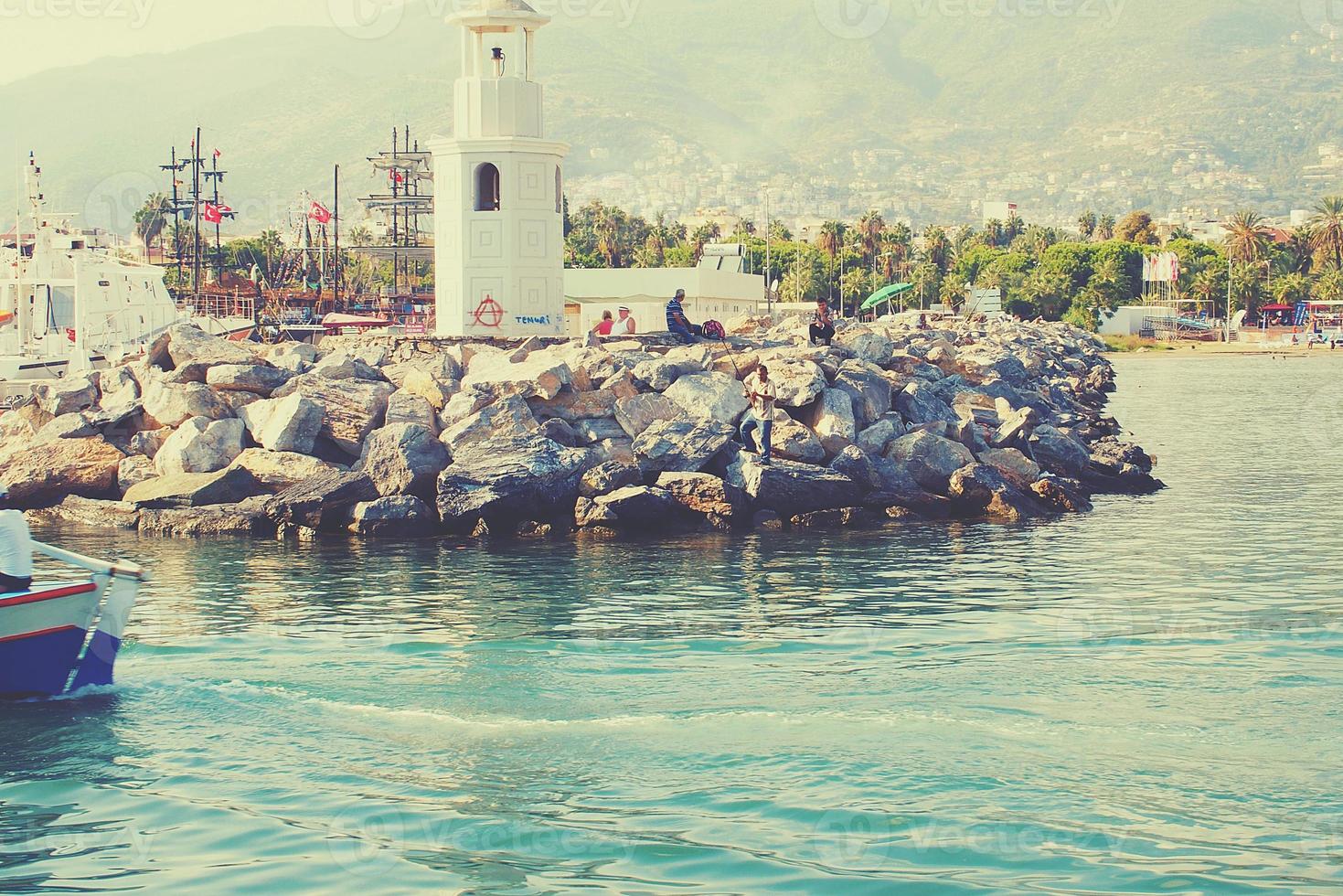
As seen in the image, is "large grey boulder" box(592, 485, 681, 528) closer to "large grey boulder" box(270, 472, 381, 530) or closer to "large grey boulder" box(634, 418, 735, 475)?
"large grey boulder" box(634, 418, 735, 475)

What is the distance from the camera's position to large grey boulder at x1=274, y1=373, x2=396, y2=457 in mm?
27672

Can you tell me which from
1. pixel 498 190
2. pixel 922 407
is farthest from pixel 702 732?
pixel 498 190

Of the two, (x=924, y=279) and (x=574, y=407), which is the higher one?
(x=924, y=279)

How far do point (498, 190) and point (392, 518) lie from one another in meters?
12.2

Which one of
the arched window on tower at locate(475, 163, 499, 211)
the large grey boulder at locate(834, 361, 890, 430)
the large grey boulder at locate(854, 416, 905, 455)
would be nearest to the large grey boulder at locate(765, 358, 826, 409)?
the large grey boulder at locate(834, 361, 890, 430)

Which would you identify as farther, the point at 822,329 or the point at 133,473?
the point at 822,329

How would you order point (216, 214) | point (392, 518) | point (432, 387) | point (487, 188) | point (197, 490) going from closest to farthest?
point (392, 518) < point (197, 490) < point (432, 387) < point (487, 188) < point (216, 214)

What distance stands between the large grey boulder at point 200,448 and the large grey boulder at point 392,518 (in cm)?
391

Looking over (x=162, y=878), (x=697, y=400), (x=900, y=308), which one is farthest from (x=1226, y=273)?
(x=162, y=878)

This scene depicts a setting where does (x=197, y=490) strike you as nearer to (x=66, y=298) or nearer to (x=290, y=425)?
(x=290, y=425)

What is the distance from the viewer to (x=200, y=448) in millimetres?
27672

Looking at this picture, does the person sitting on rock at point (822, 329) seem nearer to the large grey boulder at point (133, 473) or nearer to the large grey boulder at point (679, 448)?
the large grey boulder at point (679, 448)

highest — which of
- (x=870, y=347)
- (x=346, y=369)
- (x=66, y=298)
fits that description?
(x=66, y=298)

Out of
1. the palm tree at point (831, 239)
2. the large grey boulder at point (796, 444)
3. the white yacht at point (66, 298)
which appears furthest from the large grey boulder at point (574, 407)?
the palm tree at point (831, 239)
